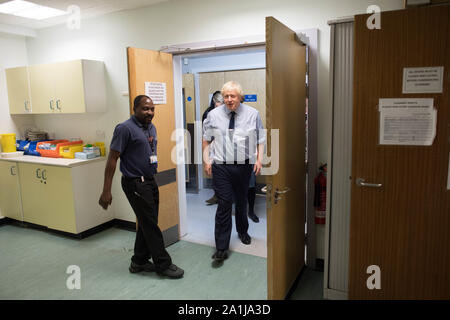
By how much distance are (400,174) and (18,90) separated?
14.1 feet

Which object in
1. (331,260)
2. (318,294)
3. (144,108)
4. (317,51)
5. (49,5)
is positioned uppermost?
(49,5)

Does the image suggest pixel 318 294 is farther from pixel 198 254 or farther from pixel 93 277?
pixel 93 277

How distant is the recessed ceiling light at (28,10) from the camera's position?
129 inches

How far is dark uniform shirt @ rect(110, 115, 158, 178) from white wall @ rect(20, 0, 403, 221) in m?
1.16

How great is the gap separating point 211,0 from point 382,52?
5.71 ft

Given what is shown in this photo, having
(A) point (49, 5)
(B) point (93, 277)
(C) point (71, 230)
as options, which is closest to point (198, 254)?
(B) point (93, 277)

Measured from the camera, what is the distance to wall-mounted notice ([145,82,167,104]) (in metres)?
2.99

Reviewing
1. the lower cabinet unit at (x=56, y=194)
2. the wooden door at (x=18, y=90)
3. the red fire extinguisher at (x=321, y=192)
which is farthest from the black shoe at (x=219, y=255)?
the wooden door at (x=18, y=90)

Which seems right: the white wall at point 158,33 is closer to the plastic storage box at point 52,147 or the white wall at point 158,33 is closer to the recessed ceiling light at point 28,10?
the plastic storage box at point 52,147

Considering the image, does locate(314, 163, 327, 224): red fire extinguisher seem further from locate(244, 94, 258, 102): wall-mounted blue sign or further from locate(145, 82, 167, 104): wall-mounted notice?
locate(244, 94, 258, 102): wall-mounted blue sign

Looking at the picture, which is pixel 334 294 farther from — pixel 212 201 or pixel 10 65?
pixel 10 65

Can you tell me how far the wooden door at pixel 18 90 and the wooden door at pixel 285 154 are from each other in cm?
335

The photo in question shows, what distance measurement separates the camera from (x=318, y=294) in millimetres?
2467
